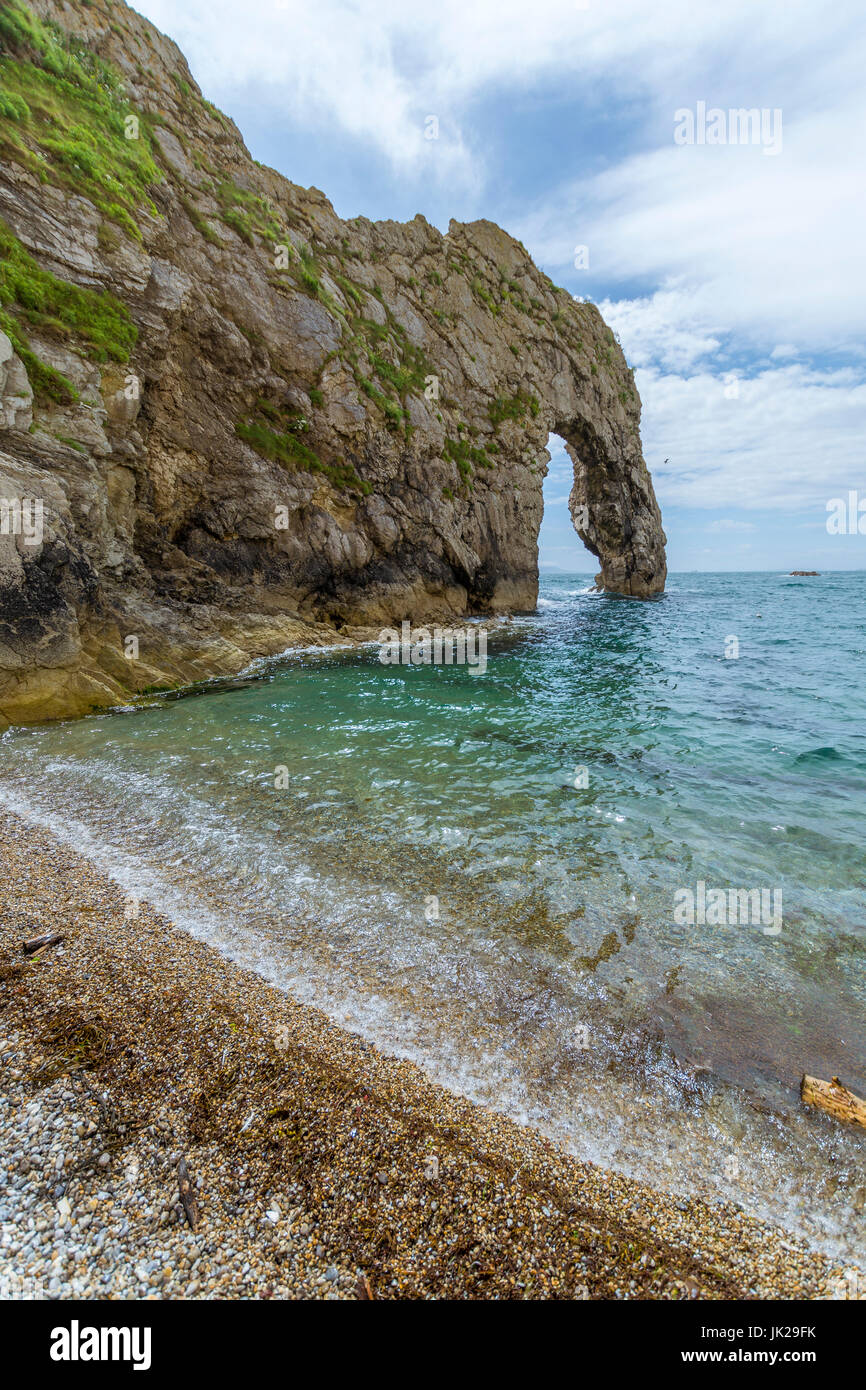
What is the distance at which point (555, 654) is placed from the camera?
2666 centimetres

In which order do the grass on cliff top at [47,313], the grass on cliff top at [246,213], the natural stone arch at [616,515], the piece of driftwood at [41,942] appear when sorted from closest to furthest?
the piece of driftwood at [41,942], the grass on cliff top at [47,313], the grass on cliff top at [246,213], the natural stone arch at [616,515]

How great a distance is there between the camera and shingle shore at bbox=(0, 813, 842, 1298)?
2.72 meters

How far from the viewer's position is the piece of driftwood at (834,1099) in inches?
153

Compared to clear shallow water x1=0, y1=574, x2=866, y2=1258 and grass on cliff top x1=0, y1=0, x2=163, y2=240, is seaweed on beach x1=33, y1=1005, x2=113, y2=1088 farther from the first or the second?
grass on cliff top x1=0, y1=0, x2=163, y2=240

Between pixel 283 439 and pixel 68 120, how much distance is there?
1221 centimetres

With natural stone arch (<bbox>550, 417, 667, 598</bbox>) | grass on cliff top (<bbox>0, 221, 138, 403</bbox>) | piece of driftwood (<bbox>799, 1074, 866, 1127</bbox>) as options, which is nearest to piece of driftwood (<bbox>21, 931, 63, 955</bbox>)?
piece of driftwood (<bbox>799, 1074, 866, 1127</bbox>)

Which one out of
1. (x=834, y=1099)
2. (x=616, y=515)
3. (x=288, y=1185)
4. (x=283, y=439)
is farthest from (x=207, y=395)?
(x=616, y=515)

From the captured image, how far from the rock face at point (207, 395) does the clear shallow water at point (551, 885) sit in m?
5.52

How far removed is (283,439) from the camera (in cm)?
2617

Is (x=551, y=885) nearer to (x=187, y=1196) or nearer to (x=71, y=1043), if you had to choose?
(x=187, y=1196)

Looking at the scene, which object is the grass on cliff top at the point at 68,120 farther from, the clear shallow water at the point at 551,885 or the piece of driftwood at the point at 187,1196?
the piece of driftwood at the point at 187,1196

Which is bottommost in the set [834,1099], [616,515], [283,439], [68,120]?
[834,1099]

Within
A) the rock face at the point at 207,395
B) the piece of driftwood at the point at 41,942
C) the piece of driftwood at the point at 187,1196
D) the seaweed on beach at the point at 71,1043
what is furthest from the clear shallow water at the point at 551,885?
the rock face at the point at 207,395
